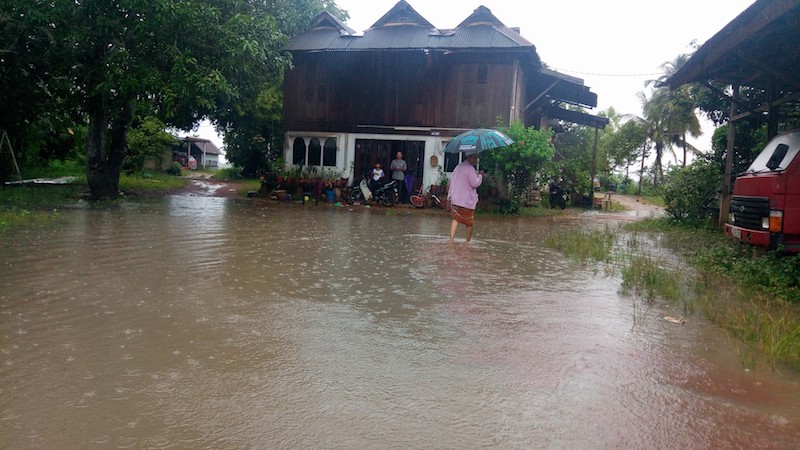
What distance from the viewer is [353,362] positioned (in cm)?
414

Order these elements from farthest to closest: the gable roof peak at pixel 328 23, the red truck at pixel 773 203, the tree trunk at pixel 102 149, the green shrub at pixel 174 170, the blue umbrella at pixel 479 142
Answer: the green shrub at pixel 174 170, the gable roof peak at pixel 328 23, the tree trunk at pixel 102 149, the blue umbrella at pixel 479 142, the red truck at pixel 773 203

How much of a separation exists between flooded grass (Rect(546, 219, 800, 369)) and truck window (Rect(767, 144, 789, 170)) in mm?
1339

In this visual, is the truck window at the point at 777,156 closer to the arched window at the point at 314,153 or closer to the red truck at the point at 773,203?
the red truck at the point at 773,203

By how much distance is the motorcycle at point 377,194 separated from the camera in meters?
20.4

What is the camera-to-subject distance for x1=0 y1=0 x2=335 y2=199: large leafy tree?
13.0m

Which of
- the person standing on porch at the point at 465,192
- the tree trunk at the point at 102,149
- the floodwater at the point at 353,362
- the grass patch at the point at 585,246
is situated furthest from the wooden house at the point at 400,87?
the floodwater at the point at 353,362

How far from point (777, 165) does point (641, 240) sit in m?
4.29

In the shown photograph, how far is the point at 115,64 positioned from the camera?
44.9 ft

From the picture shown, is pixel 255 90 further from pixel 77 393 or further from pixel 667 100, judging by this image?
pixel 667 100

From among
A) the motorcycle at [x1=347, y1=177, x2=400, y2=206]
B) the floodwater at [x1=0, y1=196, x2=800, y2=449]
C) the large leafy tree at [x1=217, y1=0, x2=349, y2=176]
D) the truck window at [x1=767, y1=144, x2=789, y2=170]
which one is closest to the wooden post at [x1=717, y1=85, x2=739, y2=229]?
A: the truck window at [x1=767, y1=144, x2=789, y2=170]

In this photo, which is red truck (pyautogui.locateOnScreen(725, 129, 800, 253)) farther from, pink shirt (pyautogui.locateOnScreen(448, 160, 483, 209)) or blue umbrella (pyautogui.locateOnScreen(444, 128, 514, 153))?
blue umbrella (pyautogui.locateOnScreen(444, 128, 514, 153))

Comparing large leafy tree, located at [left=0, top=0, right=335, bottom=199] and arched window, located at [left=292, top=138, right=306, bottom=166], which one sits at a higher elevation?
large leafy tree, located at [left=0, top=0, right=335, bottom=199]

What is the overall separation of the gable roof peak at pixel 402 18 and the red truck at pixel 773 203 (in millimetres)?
15074

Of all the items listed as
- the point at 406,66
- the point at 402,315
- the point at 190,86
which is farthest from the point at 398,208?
the point at 402,315
